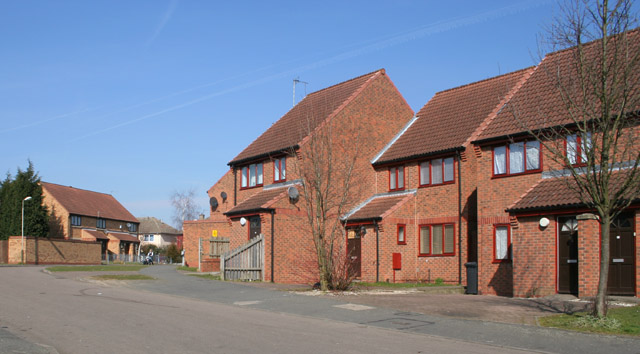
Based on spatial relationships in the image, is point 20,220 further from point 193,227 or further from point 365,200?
point 365,200

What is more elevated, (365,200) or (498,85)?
(498,85)

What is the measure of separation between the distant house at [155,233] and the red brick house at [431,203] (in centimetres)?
7574

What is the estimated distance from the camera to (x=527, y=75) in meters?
23.8

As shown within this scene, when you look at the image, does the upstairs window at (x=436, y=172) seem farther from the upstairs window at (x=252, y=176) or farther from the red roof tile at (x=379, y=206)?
the upstairs window at (x=252, y=176)

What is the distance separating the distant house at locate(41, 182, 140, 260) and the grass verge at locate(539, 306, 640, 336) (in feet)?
Answer: 190

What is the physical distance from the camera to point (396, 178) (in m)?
28.3

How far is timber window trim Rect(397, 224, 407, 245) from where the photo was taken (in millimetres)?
26266

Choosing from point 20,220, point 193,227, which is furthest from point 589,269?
point 20,220

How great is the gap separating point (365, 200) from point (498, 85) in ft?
26.4

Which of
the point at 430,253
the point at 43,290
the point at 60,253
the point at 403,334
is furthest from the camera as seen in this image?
the point at 60,253

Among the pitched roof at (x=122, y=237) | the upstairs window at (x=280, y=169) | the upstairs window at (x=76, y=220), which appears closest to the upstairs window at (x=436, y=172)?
the upstairs window at (x=280, y=169)

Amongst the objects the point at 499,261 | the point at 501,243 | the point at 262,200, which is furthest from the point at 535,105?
the point at 262,200

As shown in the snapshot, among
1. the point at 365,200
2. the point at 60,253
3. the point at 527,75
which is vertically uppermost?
the point at 527,75

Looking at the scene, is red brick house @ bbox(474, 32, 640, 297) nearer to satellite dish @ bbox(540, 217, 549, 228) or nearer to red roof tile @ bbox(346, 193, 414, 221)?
satellite dish @ bbox(540, 217, 549, 228)
